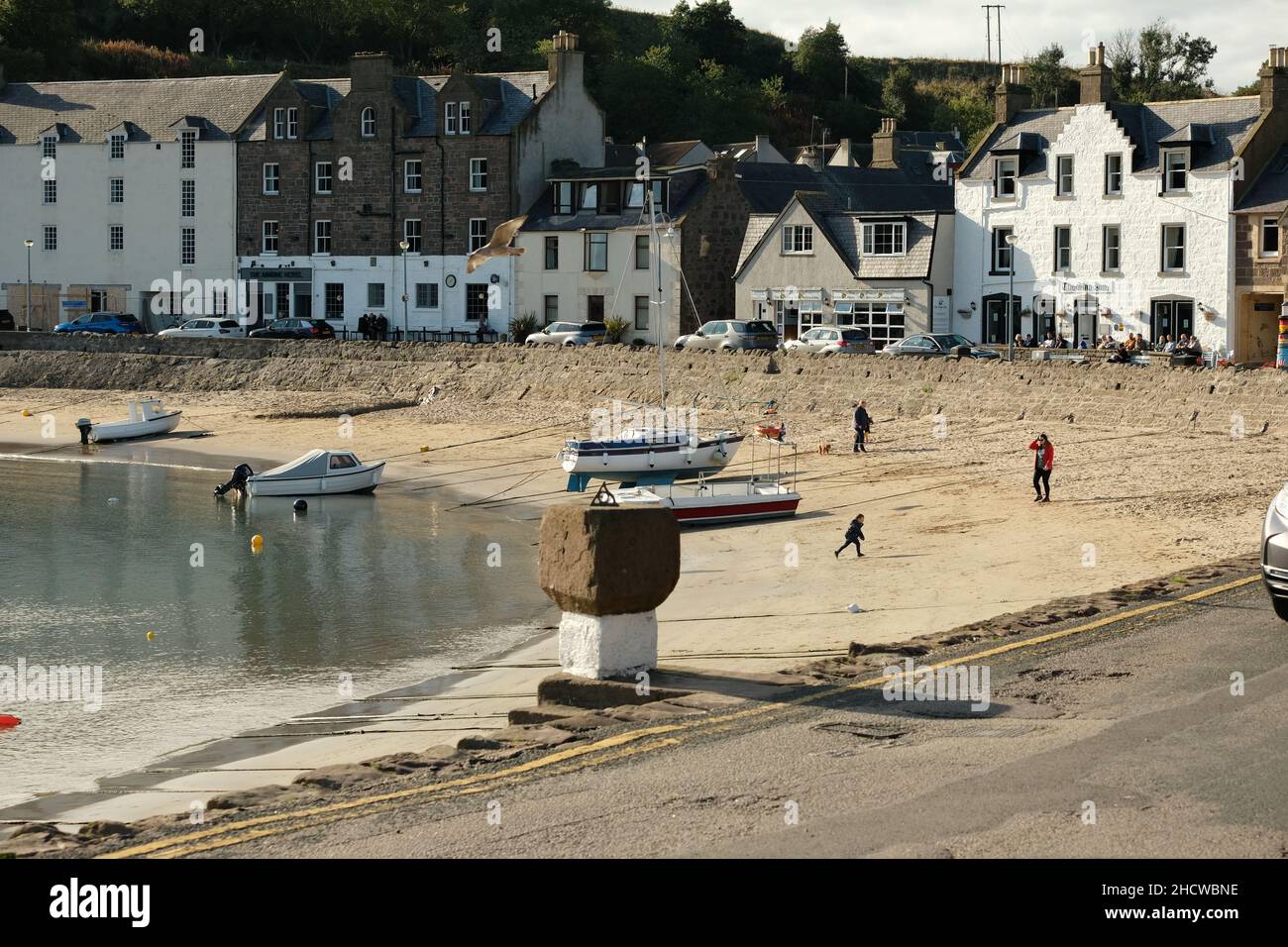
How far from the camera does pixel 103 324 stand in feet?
245

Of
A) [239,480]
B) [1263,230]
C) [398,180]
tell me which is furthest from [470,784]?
[398,180]

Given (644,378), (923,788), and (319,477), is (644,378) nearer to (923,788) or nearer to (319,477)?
(319,477)

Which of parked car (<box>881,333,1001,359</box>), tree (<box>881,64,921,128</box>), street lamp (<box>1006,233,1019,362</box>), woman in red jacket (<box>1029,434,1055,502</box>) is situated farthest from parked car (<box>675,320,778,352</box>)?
tree (<box>881,64,921,128</box>)

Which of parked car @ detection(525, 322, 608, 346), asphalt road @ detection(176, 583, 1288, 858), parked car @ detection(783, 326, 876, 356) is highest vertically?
parked car @ detection(525, 322, 608, 346)

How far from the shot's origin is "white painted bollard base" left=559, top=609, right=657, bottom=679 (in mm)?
14664

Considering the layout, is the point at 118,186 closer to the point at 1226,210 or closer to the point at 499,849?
the point at 1226,210

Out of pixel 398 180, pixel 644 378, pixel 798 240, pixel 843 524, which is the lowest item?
pixel 843 524

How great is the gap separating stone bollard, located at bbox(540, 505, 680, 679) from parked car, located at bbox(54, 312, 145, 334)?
209 ft

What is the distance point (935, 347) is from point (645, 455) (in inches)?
604

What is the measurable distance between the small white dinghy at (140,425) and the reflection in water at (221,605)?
10939mm

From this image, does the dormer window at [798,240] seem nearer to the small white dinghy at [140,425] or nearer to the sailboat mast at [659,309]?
the sailboat mast at [659,309]

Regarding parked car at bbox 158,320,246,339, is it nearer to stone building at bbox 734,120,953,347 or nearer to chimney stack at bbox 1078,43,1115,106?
stone building at bbox 734,120,953,347

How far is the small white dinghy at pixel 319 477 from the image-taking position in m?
44.6
